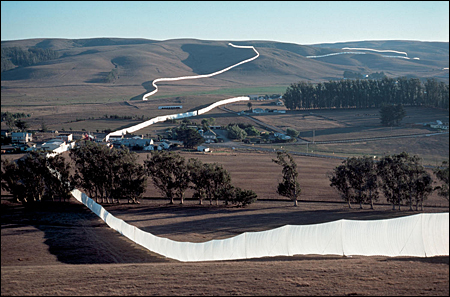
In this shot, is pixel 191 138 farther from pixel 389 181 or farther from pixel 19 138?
pixel 389 181

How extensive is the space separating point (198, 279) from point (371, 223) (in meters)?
6.59

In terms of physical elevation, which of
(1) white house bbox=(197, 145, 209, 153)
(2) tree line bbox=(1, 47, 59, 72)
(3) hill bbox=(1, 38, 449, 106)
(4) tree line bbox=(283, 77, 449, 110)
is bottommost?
(1) white house bbox=(197, 145, 209, 153)

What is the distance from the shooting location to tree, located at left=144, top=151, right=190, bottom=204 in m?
32.6

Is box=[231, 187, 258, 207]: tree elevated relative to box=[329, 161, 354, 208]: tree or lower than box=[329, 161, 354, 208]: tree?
lower

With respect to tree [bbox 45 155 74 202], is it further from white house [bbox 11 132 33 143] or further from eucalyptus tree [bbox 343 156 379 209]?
white house [bbox 11 132 33 143]

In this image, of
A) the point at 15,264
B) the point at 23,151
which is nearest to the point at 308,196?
the point at 15,264

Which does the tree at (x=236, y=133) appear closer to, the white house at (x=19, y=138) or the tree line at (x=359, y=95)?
the white house at (x=19, y=138)

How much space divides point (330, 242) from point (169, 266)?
581 cm

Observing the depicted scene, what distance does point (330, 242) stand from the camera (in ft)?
54.9

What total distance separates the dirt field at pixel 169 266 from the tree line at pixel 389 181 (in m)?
3.21

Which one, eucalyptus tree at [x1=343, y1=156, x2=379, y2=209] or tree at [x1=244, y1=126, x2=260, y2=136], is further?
tree at [x1=244, y1=126, x2=260, y2=136]

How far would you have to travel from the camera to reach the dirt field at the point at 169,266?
1138cm

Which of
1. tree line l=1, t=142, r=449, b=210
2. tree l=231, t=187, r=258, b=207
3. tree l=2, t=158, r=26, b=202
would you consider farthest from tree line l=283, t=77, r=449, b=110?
tree l=2, t=158, r=26, b=202

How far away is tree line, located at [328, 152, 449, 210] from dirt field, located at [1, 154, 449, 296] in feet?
10.5
